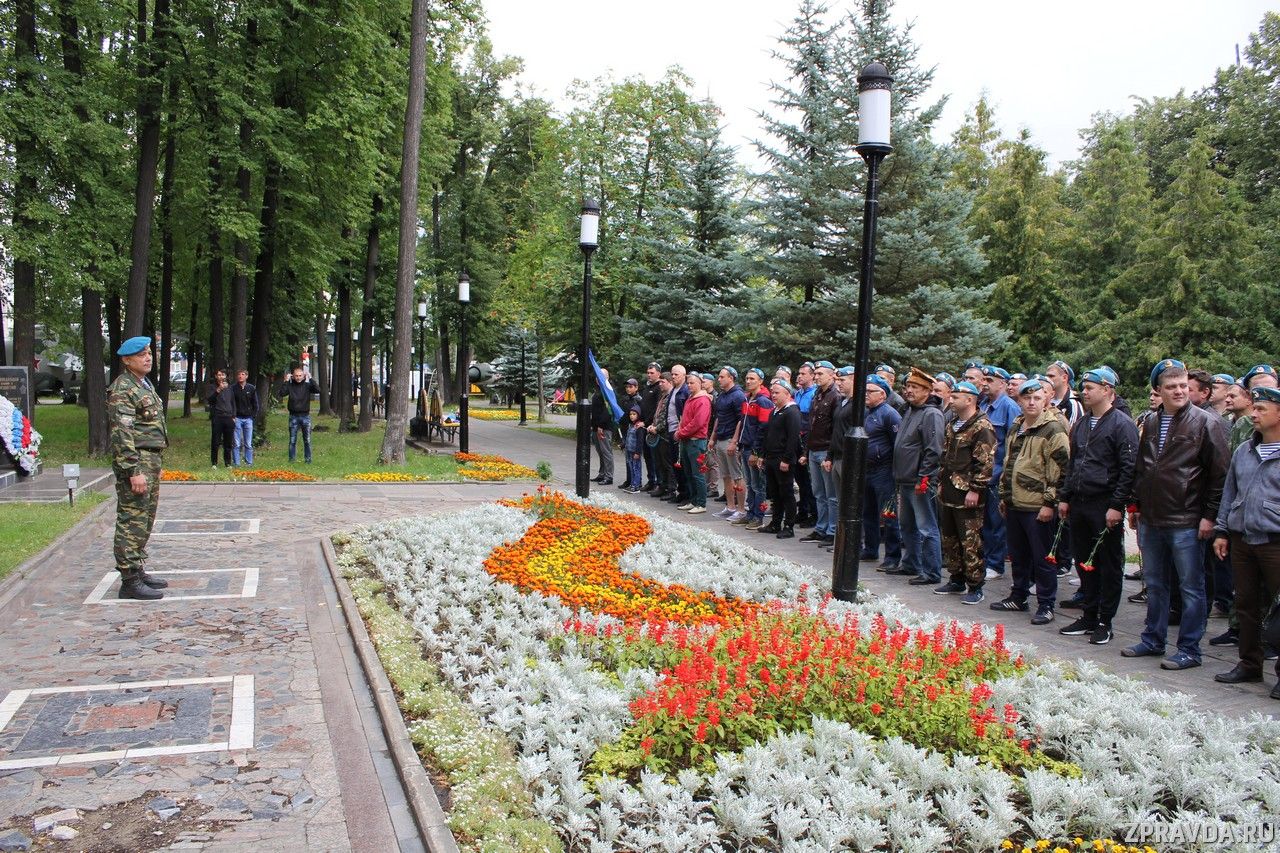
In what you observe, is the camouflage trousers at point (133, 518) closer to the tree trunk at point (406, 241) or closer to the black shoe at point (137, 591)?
the black shoe at point (137, 591)

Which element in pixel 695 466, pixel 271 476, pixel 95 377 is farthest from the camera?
pixel 95 377

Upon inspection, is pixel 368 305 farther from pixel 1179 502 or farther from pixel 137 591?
pixel 1179 502

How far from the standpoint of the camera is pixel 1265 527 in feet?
20.0

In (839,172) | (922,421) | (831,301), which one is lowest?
(922,421)

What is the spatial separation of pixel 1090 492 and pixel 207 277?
107 feet

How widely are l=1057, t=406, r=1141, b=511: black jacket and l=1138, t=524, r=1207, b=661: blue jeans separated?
359 mm

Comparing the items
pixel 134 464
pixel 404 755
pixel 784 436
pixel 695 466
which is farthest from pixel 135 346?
pixel 695 466

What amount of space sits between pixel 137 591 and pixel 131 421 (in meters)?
1.56

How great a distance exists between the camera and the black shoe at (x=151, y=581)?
27.4 feet

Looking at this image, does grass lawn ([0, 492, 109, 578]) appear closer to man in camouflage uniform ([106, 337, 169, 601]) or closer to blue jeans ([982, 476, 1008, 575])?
man in camouflage uniform ([106, 337, 169, 601])

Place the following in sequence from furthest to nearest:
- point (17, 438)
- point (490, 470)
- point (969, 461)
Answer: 1. point (490, 470)
2. point (17, 438)
3. point (969, 461)

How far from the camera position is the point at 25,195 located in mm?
17188

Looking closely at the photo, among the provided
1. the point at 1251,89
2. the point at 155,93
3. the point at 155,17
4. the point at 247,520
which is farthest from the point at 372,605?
the point at 1251,89

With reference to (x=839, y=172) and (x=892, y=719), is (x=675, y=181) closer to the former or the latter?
(x=839, y=172)
